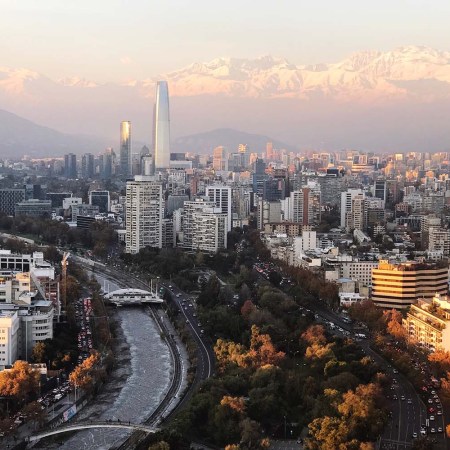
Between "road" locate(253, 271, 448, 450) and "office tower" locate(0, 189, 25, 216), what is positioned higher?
"office tower" locate(0, 189, 25, 216)

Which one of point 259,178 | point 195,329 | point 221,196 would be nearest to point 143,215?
point 221,196

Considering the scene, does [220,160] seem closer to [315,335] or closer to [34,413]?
A: [315,335]

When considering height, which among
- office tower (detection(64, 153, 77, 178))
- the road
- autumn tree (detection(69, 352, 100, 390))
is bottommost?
the road

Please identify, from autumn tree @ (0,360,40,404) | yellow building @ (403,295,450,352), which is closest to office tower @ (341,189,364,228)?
yellow building @ (403,295,450,352)

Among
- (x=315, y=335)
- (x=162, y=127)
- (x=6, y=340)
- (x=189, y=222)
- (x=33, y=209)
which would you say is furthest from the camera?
(x=162, y=127)

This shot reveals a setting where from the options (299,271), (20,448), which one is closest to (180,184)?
(299,271)

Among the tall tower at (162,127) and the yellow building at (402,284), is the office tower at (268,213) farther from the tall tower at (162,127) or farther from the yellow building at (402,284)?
the tall tower at (162,127)

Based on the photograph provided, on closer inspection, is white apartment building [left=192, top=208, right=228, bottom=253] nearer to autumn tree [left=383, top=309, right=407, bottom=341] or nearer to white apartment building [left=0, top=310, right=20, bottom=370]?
autumn tree [left=383, top=309, right=407, bottom=341]

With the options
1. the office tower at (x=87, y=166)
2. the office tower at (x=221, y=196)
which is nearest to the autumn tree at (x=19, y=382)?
the office tower at (x=221, y=196)
